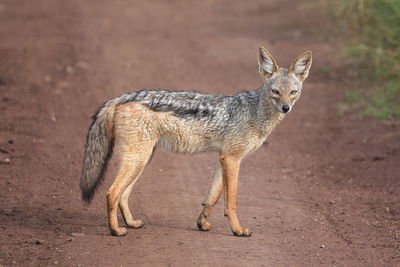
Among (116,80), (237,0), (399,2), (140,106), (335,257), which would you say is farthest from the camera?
(237,0)

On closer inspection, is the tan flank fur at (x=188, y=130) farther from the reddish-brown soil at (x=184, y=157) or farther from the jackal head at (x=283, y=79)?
the reddish-brown soil at (x=184, y=157)

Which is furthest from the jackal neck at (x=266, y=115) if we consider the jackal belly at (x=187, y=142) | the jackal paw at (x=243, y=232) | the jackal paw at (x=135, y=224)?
the jackal paw at (x=135, y=224)

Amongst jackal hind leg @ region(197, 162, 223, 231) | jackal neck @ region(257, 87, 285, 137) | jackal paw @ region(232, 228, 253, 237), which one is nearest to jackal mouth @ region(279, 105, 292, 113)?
jackal neck @ region(257, 87, 285, 137)

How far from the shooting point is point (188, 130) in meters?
8.41

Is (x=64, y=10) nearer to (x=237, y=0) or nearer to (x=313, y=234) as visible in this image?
(x=237, y=0)

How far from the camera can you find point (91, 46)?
18.0 metres

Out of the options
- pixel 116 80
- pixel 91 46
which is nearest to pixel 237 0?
pixel 91 46

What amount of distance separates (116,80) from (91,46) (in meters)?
3.19

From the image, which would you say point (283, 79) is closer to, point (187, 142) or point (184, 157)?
point (187, 142)

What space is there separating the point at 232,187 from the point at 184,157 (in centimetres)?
316

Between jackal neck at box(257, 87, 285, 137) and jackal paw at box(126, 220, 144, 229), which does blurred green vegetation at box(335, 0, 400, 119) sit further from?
jackal paw at box(126, 220, 144, 229)

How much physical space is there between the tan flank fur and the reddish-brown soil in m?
0.47

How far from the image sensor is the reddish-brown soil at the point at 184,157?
7754mm

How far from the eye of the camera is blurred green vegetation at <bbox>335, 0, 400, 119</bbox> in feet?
45.2
